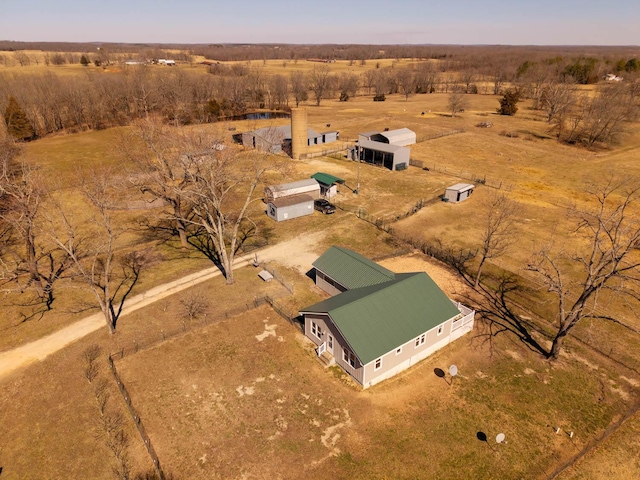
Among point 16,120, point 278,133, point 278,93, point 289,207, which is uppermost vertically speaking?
point 278,93

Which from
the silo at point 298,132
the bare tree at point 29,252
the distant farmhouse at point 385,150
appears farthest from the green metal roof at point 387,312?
the silo at point 298,132

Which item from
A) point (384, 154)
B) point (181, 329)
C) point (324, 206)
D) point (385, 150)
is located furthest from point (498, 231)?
point (181, 329)

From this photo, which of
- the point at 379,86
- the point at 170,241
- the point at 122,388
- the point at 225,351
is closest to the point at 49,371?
the point at 122,388

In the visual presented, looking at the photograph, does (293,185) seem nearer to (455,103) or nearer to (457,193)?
(457,193)

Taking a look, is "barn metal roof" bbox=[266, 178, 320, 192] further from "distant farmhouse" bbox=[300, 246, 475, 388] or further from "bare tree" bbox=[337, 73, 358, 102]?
"bare tree" bbox=[337, 73, 358, 102]

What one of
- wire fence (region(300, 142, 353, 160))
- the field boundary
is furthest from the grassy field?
wire fence (region(300, 142, 353, 160))

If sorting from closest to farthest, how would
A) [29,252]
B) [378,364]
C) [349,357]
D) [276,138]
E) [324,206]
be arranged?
[378,364] → [349,357] → [29,252] → [324,206] → [276,138]

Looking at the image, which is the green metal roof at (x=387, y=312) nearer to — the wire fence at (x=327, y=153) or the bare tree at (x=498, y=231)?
the bare tree at (x=498, y=231)
